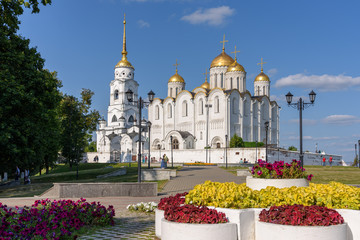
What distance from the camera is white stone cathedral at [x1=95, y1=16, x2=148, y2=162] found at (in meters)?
71.4

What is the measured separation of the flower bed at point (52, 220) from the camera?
643 centimetres

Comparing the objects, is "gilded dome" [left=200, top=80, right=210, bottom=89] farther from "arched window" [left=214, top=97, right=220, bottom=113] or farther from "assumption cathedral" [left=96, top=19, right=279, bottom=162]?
"arched window" [left=214, top=97, right=220, bottom=113]

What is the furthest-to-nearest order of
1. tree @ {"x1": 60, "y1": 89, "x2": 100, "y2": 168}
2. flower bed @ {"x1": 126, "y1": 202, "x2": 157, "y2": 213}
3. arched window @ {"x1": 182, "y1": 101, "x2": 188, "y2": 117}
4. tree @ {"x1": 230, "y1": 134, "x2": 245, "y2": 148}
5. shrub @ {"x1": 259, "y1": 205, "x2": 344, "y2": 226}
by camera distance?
arched window @ {"x1": 182, "y1": 101, "x2": 188, "y2": 117} → tree @ {"x1": 230, "y1": 134, "x2": 245, "y2": 148} → tree @ {"x1": 60, "y1": 89, "x2": 100, "y2": 168} → flower bed @ {"x1": 126, "y1": 202, "x2": 157, "y2": 213} → shrub @ {"x1": 259, "y1": 205, "x2": 344, "y2": 226}

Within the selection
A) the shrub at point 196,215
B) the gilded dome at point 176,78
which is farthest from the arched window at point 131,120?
the shrub at point 196,215

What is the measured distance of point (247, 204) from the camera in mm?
6559

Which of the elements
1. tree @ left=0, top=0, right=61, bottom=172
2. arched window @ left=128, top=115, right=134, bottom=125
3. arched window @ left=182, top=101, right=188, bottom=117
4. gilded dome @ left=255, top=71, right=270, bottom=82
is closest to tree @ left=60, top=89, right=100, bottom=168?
tree @ left=0, top=0, right=61, bottom=172

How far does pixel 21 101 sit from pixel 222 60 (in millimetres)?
52401

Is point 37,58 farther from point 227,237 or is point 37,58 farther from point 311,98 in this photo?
point 227,237

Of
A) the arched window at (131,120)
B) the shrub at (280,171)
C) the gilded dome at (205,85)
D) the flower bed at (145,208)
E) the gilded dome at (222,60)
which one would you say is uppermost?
the gilded dome at (222,60)

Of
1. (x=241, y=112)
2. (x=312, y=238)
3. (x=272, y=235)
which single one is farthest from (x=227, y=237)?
(x=241, y=112)

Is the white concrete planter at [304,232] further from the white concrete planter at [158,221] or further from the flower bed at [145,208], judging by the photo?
the flower bed at [145,208]

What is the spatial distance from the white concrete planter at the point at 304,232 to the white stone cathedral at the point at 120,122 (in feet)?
214

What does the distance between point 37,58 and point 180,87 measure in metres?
52.2

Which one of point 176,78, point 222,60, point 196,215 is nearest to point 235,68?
point 222,60
